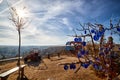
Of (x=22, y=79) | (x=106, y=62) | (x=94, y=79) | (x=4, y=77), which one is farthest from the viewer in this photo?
(x=22, y=79)

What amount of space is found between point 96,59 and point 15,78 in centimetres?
751

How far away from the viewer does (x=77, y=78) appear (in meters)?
8.86

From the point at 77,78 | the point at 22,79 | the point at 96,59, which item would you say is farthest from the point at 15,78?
the point at 96,59

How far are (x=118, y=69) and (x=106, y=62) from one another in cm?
406

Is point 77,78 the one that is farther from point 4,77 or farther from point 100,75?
point 4,77

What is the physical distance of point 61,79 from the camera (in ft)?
29.6

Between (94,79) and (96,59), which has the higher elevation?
(96,59)

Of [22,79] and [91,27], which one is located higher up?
[91,27]

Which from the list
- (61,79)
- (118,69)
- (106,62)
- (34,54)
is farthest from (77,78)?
(34,54)

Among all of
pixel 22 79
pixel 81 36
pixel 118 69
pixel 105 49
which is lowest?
pixel 22 79

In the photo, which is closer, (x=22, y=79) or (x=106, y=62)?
(x=106, y=62)

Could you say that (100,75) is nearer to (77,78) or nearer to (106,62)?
(77,78)

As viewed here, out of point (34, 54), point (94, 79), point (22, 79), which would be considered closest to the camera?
point (94, 79)

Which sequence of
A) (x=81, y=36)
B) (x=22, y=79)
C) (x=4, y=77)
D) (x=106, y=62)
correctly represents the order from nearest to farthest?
1. (x=81, y=36)
2. (x=106, y=62)
3. (x=4, y=77)
4. (x=22, y=79)
